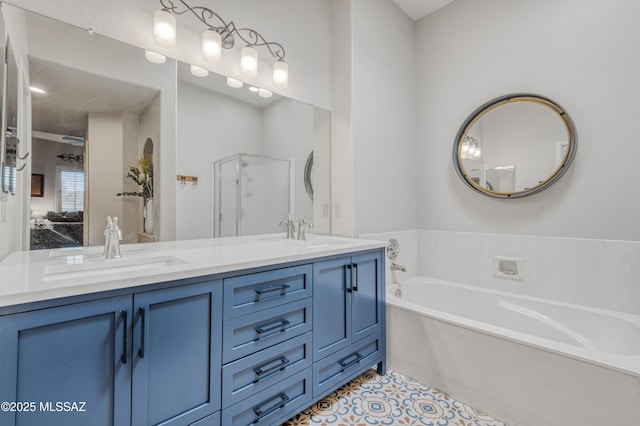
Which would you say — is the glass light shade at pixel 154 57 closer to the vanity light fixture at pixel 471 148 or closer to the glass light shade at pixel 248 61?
the glass light shade at pixel 248 61

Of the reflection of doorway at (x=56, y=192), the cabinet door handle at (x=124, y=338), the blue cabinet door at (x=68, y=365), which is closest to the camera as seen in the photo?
the blue cabinet door at (x=68, y=365)

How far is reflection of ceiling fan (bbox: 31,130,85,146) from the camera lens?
1254 millimetres

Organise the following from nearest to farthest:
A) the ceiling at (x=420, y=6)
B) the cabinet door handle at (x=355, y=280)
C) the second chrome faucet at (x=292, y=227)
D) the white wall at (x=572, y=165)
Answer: the cabinet door handle at (x=355, y=280), the white wall at (x=572, y=165), the second chrome faucet at (x=292, y=227), the ceiling at (x=420, y=6)

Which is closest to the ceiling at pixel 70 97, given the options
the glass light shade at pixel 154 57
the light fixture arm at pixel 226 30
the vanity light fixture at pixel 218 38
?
the glass light shade at pixel 154 57

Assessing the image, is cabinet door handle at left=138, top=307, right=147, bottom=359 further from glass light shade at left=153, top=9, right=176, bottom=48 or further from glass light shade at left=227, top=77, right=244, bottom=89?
glass light shade at left=227, top=77, right=244, bottom=89

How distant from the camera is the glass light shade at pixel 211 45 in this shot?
5.26 ft

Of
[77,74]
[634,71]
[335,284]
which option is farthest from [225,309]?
[634,71]

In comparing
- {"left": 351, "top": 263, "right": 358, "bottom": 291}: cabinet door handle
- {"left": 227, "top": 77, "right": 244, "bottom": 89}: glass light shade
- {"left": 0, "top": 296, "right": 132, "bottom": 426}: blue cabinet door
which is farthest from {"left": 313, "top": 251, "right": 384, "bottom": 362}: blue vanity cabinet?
{"left": 227, "top": 77, "right": 244, "bottom": 89}: glass light shade

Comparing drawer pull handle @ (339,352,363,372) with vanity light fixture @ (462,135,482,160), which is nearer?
drawer pull handle @ (339,352,363,372)

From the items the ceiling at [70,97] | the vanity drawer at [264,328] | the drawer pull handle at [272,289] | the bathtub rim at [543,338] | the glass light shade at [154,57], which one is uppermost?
the glass light shade at [154,57]

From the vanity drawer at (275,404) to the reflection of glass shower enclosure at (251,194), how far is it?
921mm

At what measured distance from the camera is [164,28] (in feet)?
4.75

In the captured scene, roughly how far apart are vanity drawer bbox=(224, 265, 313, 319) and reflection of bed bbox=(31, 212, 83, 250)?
2.59ft

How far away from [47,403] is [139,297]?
1.08 ft
